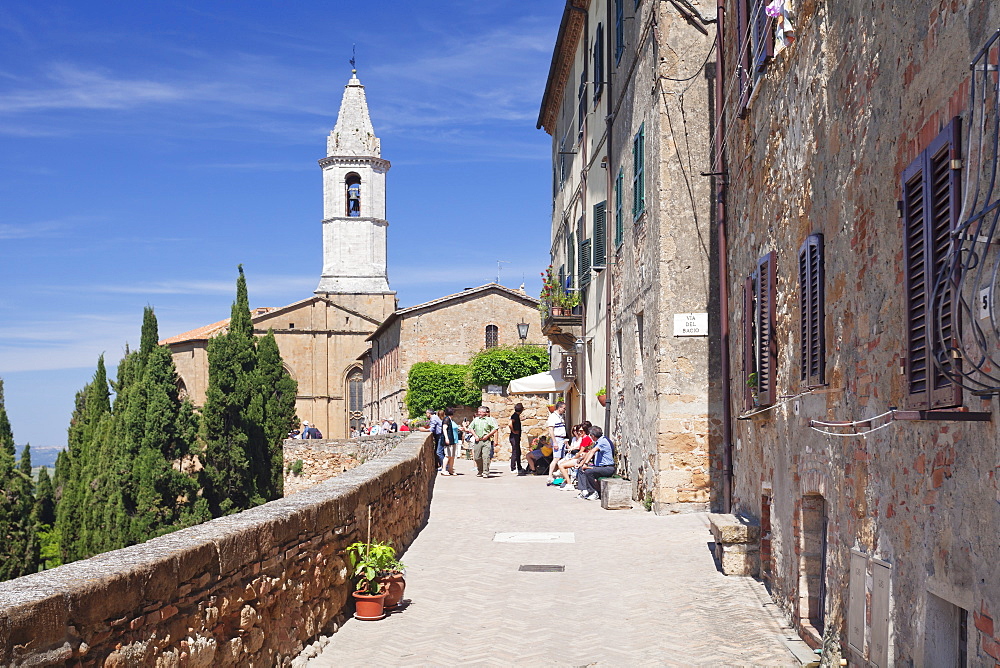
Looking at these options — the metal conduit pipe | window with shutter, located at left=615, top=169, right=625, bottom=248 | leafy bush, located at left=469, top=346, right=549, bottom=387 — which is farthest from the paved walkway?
leafy bush, located at left=469, top=346, right=549, bottom=387

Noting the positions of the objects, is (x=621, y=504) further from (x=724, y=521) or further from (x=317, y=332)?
(x=317, y=332)

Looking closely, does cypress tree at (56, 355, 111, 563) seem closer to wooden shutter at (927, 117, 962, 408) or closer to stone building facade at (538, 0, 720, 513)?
stone building facade at (538, 0, 720, 513)

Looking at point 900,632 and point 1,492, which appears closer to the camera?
point 900,632

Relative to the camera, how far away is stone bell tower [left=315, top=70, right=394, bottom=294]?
68500 mm

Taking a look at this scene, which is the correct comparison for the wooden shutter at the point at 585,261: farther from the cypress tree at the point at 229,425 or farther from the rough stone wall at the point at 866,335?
the cypress tree at the point at 229,425

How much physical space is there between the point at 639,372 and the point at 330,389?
178 feet

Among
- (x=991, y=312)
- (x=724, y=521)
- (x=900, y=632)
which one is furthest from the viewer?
(x=724, y=521)

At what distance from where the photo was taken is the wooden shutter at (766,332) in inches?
332

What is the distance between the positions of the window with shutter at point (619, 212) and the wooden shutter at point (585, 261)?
2884 mm

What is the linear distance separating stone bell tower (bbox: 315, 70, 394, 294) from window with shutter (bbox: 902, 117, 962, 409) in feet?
214

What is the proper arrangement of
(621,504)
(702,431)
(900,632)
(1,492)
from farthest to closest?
1. (1,492)
2. (621,504)
3. (702,431)
4. (900,632)

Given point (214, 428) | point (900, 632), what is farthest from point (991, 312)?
point (214, 428)

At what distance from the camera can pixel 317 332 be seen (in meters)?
66.9

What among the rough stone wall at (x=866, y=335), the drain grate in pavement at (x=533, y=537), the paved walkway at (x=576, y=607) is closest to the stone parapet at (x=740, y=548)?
the paved walkway at (x=576, y=607)
